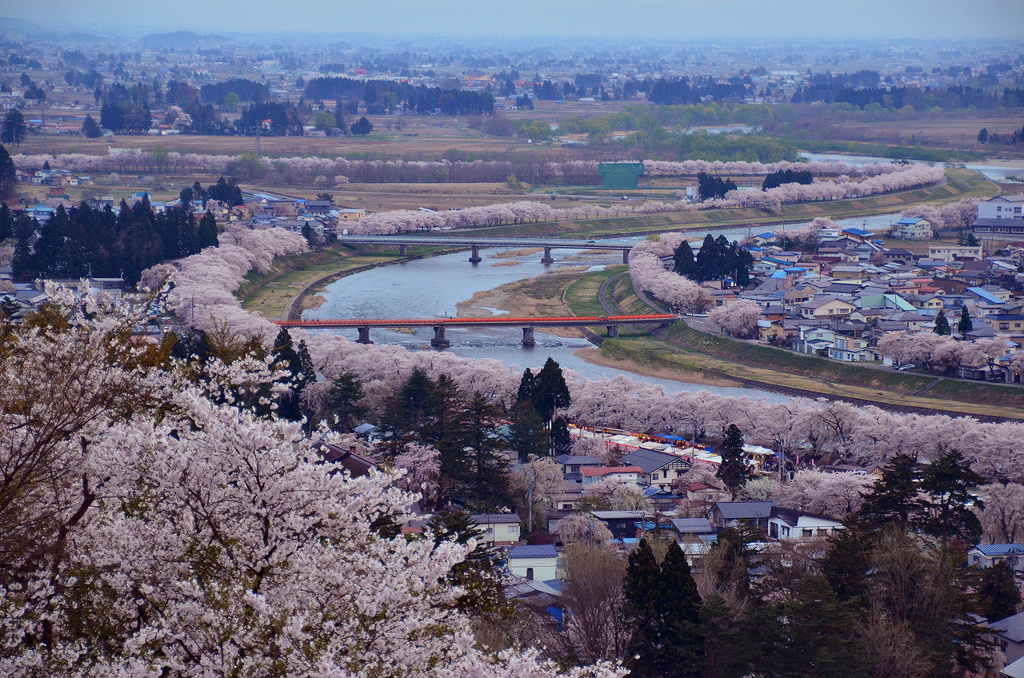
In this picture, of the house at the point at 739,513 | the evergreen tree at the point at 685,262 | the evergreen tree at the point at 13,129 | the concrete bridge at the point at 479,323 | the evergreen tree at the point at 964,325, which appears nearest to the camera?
the house at the point at 739,513

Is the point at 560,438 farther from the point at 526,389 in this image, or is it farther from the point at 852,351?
the point at 852,351

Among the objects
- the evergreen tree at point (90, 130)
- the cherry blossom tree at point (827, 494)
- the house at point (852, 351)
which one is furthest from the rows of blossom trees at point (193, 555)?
the evergreen tree at point (90, 130)

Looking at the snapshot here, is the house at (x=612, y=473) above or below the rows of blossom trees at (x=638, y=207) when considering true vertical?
above

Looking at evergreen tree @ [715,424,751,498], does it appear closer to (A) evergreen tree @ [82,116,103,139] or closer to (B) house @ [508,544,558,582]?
(B) house @ [508,544,558,582]

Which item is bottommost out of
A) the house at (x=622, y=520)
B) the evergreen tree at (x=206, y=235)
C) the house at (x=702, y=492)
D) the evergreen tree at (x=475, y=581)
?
the evergreen tree at (x=206, y=235)

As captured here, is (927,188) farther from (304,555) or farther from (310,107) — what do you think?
(304,555)

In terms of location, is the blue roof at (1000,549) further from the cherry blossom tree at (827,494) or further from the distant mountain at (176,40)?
the distant mountain at (176,40)
